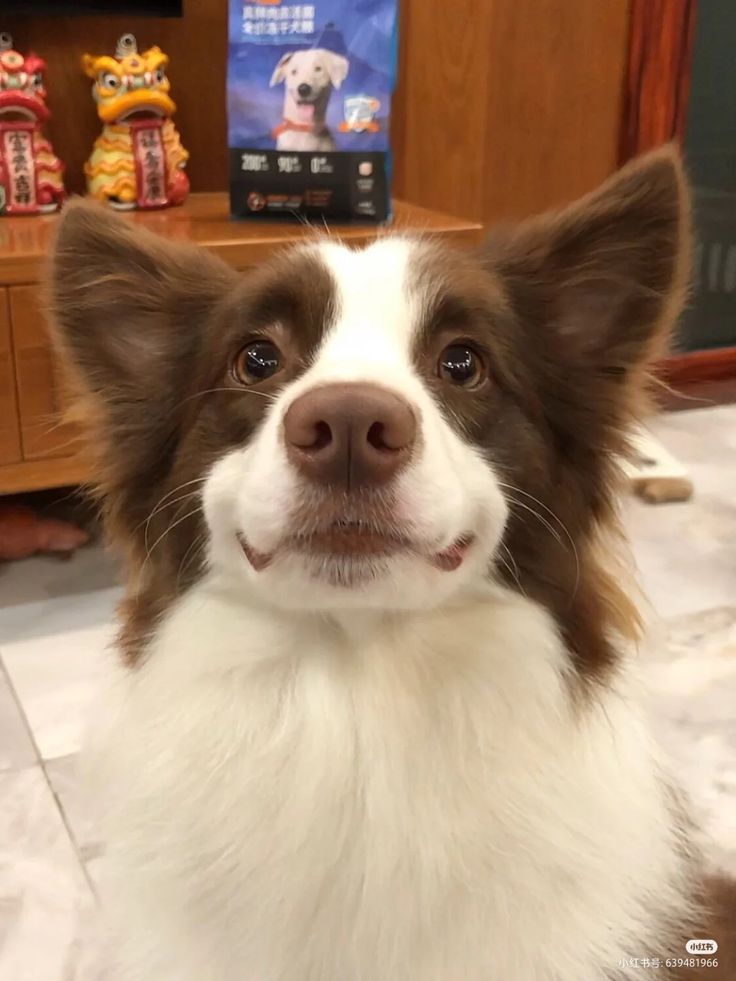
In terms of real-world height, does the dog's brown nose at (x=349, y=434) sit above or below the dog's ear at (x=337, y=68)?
below

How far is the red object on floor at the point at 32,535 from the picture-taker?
2855mm

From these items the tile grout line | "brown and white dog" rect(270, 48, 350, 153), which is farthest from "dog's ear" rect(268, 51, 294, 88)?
the tile grout line

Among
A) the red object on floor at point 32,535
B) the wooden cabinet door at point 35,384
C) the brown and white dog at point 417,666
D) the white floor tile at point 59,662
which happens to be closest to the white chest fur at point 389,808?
the brown and white dog at point 417,666

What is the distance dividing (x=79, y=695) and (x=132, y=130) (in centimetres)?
165

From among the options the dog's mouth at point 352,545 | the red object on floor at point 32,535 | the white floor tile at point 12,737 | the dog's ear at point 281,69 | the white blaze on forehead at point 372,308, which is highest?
the dog's ear at point 281,69

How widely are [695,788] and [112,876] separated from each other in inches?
47.9

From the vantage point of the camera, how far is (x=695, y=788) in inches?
79.1

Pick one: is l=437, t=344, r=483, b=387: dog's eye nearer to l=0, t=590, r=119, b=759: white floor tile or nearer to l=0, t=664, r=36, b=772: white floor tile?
l=0, t=590, r=119, b=759: white floor tile

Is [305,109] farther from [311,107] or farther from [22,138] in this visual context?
[22,138]

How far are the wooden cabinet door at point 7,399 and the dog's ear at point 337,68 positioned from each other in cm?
104

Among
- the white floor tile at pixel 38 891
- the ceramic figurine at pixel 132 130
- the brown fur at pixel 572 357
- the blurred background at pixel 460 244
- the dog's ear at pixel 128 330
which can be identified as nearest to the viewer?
the brown fur at pixel 572 357

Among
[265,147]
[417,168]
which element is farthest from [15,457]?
[417,168]

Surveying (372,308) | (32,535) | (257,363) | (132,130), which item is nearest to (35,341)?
(32,535)

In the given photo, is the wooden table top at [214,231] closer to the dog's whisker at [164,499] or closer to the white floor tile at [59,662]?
the white floor tile at [59,662]
